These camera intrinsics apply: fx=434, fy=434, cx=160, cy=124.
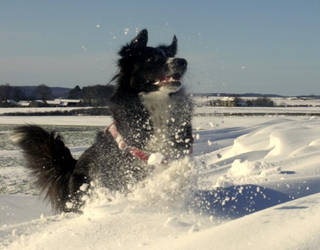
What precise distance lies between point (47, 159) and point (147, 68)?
1468 mm

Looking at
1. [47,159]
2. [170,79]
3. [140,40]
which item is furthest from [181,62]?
[47,159]

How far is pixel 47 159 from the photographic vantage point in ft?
15.5

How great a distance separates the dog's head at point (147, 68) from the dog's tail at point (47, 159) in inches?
39.0

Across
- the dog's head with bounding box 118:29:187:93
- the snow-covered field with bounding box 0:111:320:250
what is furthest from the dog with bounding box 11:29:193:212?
the snow-covered field with bounding box 0:111:320:250

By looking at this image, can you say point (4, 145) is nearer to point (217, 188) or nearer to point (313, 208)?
point (217, 188)

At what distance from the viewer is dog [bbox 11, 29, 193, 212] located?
13.7 feet

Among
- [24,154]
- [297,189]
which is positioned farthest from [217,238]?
[24,154]

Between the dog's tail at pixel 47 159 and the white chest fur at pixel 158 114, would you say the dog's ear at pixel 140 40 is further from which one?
the dog's tail at pixel 47 159

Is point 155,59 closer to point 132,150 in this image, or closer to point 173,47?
point 173,47

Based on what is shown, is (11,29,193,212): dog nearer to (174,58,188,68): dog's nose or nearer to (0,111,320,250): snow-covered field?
(174,58,188,68): dog's nose

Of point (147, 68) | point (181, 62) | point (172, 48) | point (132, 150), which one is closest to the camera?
point (132, 150)

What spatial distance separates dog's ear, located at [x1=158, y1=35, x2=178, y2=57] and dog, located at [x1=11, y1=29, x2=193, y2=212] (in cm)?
2

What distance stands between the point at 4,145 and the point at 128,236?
10919 mm

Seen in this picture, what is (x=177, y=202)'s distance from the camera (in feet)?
11.4
